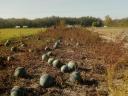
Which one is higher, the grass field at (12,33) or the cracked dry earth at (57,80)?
the cracked dry earth at (57,80)

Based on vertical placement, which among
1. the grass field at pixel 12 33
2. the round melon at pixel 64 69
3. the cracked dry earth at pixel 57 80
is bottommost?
the grass field at pixel 12 33

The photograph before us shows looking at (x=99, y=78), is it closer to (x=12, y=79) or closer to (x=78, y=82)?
(x=78, y=82)

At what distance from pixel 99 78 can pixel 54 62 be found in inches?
133

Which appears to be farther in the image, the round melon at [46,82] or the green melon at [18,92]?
the round melon at [46,82]

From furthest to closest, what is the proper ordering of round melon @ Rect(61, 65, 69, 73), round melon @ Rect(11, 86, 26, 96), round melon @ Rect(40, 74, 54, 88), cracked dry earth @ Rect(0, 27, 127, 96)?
round melon @ Rect(61, 65, 69, 73) < round melon @ Rect(40, 74, 54, 88) < cracked dry earth @ Rect(0, 27, 127, 96) < round melon @ Rect(11, 86, 26, 96)

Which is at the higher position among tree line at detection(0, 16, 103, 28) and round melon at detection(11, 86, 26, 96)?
round melon at detection(11, 86, 26, 96)

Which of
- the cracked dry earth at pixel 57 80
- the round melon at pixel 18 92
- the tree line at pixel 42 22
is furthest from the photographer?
the tree line at pixel 42 22

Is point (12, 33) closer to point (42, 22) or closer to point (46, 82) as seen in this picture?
point (46, 82)

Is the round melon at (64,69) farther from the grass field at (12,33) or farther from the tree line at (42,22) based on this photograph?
the tree line at (42,22)

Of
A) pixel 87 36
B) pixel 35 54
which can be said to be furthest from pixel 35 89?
pixel 87 36

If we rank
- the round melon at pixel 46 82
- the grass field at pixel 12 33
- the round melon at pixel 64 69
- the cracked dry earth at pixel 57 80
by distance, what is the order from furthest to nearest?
the grass field at pixel 12 33, the round melon at pixel 64 69, the round melon at pixel 46 82, the cracked dry earth at pixel 57 80

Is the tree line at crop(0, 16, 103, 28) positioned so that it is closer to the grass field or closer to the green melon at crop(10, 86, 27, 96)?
the grass field

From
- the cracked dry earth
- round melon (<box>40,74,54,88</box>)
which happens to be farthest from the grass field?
round melon (<box>40,74,54,88</box>)

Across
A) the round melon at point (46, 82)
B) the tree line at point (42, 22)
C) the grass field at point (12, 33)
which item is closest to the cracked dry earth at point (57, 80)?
the round melon at point (46, 82)
